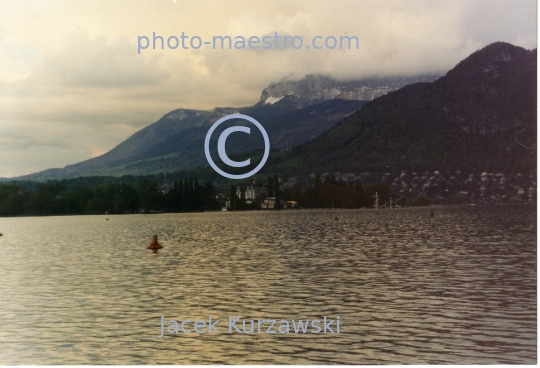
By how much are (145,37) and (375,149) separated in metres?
112

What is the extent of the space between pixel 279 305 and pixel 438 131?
11016 cm

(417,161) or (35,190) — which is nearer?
(417,161)

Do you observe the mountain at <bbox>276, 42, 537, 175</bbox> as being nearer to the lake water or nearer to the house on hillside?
the house on hillside

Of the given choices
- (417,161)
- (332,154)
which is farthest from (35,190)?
(417,161)

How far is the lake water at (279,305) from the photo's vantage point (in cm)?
2022

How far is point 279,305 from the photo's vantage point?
90.2 ft

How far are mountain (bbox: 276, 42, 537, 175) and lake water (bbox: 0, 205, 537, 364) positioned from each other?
67.0 m

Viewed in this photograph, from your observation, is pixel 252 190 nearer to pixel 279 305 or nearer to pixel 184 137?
pixel 184 137

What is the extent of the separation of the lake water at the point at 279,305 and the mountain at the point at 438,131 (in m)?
67.0

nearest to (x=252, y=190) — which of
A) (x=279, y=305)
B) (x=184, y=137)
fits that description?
(x=184, y=137)

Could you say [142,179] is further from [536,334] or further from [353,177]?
[536,334]

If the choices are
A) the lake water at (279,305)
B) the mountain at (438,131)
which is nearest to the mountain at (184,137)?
the mountain at (438,131)

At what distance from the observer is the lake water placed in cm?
2022

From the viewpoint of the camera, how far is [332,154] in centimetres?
15200
